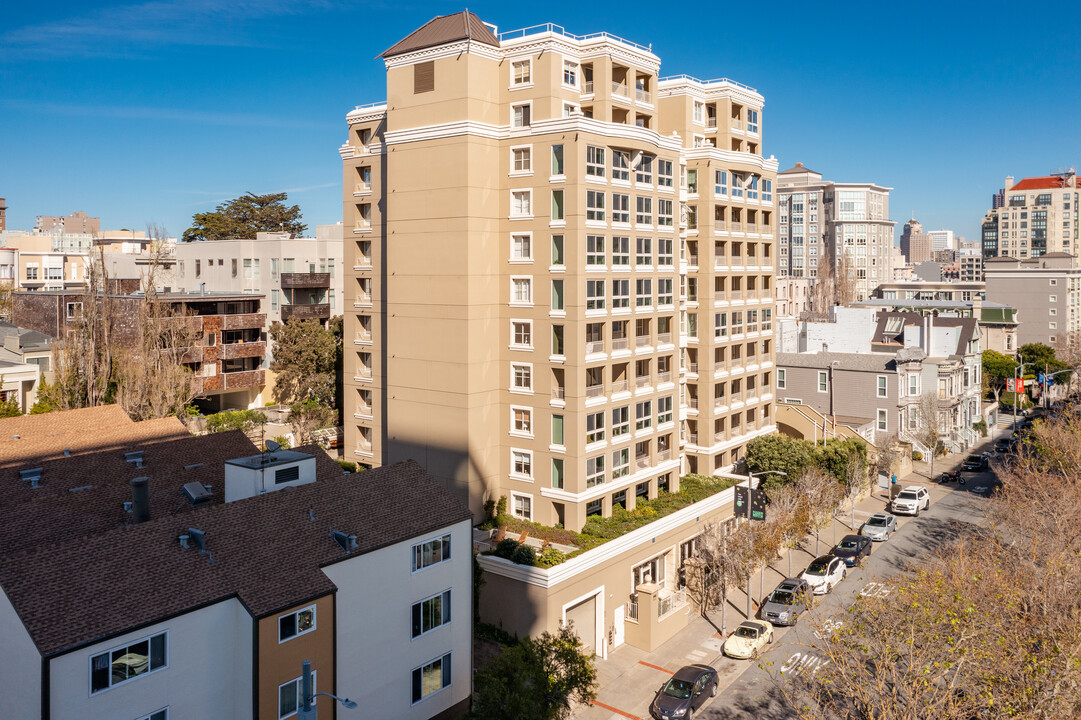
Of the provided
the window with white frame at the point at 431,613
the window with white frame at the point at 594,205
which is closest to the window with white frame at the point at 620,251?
the window with white frame at the point at 594,205

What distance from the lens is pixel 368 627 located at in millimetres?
27891

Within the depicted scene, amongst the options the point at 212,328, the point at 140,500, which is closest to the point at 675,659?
the point at 140,500

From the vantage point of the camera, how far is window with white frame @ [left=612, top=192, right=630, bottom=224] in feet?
148

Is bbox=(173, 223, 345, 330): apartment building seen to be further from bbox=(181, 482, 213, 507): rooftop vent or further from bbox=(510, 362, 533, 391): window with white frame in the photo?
bbox=(181, 482, 213, 507): rooftop vent

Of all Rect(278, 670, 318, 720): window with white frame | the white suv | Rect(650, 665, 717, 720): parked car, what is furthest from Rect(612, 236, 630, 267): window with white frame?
the white suv

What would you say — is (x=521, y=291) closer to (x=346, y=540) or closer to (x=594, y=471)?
(x=594, y=471)

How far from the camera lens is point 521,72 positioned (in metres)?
44.6

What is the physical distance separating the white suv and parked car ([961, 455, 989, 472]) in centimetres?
1519

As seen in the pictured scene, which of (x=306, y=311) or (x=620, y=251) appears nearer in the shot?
(x=620, y=251)

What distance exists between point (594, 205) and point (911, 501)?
36.2 meters

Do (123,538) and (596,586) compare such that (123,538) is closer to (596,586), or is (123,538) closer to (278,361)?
(596,586)

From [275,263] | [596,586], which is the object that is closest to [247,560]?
[596,586]

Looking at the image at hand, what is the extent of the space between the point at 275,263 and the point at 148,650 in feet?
191

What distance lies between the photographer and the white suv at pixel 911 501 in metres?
61.1
